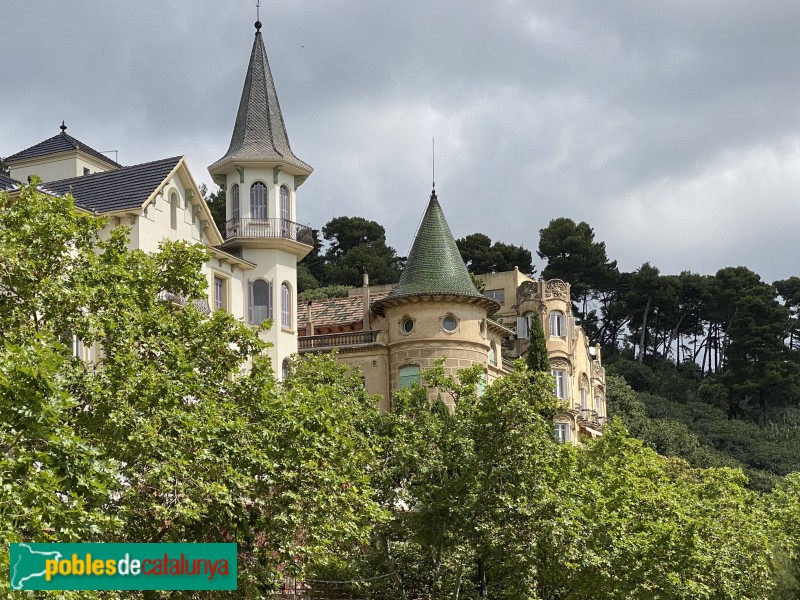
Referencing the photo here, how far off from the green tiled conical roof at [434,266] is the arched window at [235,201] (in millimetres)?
8528

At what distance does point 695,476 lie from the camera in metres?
65.2

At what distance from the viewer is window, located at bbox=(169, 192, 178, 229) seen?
43.0m

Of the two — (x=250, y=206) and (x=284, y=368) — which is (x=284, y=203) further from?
(x=284, y=368)

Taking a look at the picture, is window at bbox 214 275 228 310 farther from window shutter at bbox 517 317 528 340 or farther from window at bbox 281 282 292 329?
window shutter at bbox 517 317 528 340

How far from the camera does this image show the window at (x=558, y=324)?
72.1 metres

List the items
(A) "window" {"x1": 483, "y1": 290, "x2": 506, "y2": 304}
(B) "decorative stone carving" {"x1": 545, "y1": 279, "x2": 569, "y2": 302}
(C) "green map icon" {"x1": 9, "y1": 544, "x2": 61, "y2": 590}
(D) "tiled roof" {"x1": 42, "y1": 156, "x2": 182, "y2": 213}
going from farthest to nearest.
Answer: (A) "window" {"x1": 483, "y1": 290, "x2": 506, "y2": 304}, (B) "decorative stone carving" {"x1": 545, "y1": 279, "x2": 569, "y2": 302}, (D) "tiled roof" {"x1": 42, "y1": 156, "x2": 182, "y2": 213}, (C) "green map icon" {"x1": 9, "y1": 544, "x2": 61, "y2": 590}

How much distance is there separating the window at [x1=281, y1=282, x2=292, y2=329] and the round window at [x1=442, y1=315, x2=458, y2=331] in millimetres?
7709

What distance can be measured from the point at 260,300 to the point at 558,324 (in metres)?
27.6

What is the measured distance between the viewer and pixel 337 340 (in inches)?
2240

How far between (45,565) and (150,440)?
5250mm

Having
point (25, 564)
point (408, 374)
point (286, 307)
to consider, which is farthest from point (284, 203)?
point (25, 564)

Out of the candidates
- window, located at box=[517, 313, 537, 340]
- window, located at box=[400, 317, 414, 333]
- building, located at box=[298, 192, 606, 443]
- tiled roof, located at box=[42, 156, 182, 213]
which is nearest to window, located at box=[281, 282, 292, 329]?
building, located at box=[298, 192, 606, 443]

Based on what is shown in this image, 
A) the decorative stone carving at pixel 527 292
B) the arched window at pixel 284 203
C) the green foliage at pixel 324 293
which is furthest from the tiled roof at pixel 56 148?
the green foliage at pixel 324 293

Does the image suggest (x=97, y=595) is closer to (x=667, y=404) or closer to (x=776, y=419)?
(x=667, y=404)
